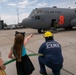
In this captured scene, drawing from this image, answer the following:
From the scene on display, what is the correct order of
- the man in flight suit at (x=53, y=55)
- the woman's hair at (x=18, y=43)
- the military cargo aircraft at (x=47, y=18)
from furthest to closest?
the military cargo aircraft at (x=47, y=18) → the man in flight suit at (x=53, y=55) → the woman's hair at (x=18, y=43)

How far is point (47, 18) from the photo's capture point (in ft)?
57.4

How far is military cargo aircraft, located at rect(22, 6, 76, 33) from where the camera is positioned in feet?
55.9

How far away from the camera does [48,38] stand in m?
4.32

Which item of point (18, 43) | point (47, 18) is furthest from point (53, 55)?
point (47, 18)

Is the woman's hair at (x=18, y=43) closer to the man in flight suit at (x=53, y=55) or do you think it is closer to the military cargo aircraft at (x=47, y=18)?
the man in flight suit at (x=53, y=55)

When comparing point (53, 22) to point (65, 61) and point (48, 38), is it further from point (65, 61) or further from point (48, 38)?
point (48, 38)

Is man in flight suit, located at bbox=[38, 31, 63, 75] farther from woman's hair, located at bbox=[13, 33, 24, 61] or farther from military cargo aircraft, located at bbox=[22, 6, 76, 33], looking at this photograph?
military cargo aircraft, located at bbox=[22, 6, 76, 33]

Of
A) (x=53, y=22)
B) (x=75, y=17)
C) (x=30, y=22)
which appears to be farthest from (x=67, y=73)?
(x=75, y=17)

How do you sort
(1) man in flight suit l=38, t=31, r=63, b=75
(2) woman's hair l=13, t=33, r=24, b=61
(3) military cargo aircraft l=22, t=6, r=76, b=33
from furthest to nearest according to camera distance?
(3) military cargo aircraft l=22, t=6, r=76, b=33, (1) man in flight suit l=38, t=31, r=63, b=75, (2) woman's hair l=13, t=33, r=24, b=61

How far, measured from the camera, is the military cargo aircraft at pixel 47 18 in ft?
55.9

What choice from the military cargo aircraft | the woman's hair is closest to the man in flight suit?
the woman's hair

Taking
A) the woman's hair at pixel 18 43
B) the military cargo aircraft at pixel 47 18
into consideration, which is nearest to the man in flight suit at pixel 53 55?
the woman's hair at pixel 18 43

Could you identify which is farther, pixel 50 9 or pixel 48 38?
pixel 50 9

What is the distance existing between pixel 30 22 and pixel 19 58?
13.3 meters
